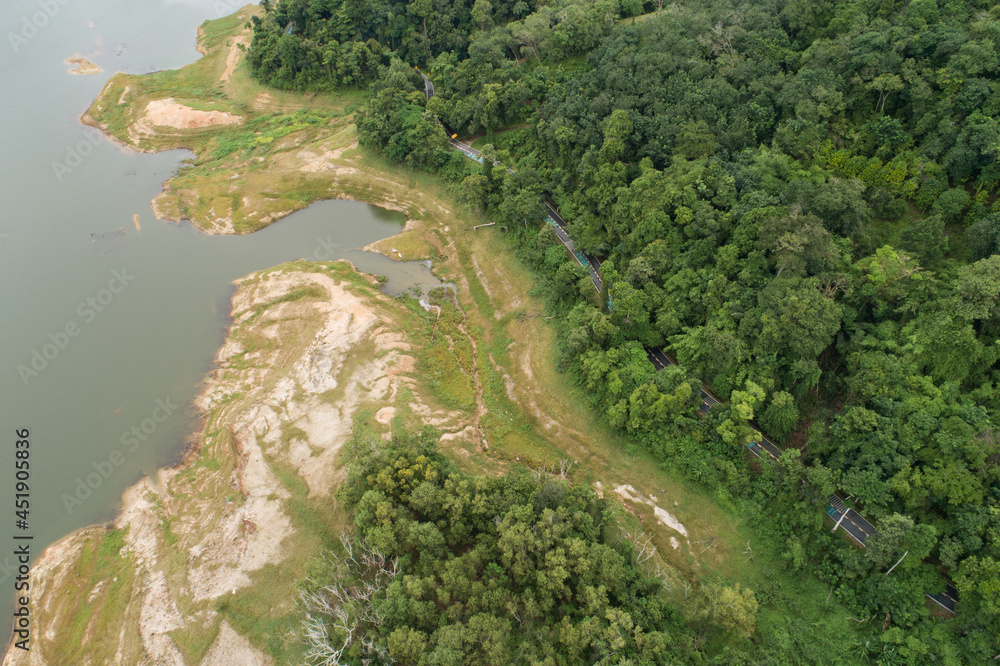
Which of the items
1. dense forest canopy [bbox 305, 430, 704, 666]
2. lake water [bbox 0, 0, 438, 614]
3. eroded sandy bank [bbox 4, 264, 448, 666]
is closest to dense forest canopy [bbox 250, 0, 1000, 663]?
dense forest canopy [bbox 305, 430, 704, 666]

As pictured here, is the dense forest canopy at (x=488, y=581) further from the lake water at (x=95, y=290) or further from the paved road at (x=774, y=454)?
the lake water at (x=95, y=290)

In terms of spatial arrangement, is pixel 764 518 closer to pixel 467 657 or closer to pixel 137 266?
pixel 467 657

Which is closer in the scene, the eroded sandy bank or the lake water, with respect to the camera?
the eroded sandy bank

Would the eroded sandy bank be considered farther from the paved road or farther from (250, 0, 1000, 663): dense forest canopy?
(250, 0, 1000, 663): dense forest canopy

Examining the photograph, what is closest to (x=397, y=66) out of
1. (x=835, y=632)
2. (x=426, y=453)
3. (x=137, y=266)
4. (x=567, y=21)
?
(x=567, y=21)

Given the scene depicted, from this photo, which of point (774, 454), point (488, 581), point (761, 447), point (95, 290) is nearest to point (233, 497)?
point (488, 581)

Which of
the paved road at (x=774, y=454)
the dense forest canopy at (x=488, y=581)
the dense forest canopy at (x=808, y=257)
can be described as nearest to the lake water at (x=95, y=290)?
the paved road at (x=774, y=454)
